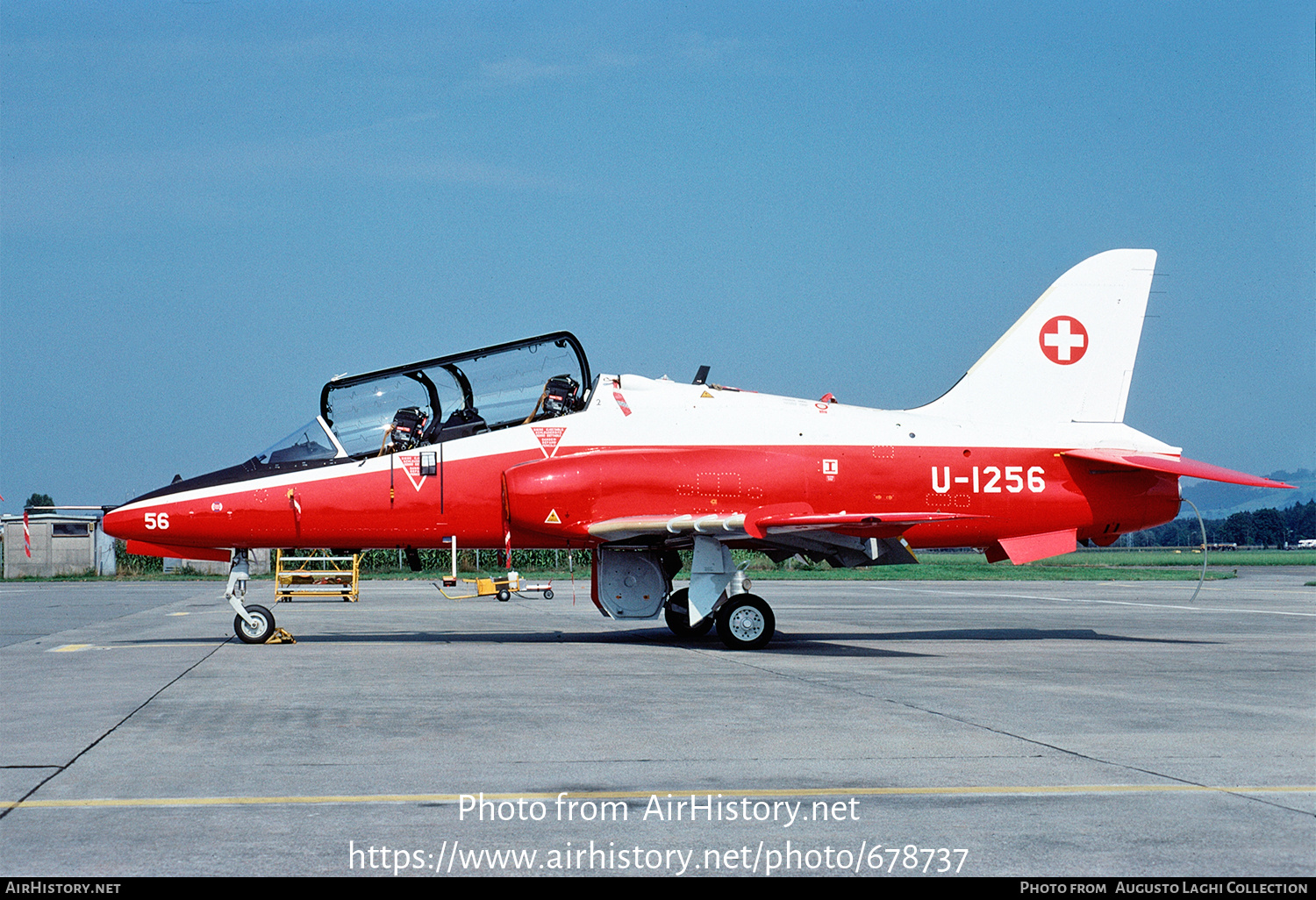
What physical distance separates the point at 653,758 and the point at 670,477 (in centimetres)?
796

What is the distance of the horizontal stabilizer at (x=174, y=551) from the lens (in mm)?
14773

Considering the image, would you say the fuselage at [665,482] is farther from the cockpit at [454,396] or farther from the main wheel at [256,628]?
the main wheel at [256,628]

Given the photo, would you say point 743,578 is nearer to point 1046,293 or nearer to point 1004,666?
point 1004,666

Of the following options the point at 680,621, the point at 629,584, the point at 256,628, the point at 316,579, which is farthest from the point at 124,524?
the point at 316,579

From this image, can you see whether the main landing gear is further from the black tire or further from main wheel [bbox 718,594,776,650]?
the black tire

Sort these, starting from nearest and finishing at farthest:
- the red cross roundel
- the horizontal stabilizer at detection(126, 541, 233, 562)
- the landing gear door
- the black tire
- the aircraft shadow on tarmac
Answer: the horizontal stabilizer at detection(126, 541, 233, 562) → the aircraft shadow on tarmac → the landing gear door → the black tire → the red cross roundel

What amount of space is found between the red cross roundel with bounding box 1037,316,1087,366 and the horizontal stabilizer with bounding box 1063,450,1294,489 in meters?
1.54

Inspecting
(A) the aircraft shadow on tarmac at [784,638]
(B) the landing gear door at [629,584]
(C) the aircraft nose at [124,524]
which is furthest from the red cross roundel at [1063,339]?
(C) the aircraft nose at [124,524]

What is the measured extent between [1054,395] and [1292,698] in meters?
7.28

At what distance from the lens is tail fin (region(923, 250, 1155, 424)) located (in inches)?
657

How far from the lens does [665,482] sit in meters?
14.9

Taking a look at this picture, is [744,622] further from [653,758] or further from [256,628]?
[653,758]

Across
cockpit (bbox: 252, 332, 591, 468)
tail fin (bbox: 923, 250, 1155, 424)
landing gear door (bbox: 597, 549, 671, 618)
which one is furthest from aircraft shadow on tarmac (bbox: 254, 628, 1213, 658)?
tail fin (bbox: 923, 250, 1155, 424)

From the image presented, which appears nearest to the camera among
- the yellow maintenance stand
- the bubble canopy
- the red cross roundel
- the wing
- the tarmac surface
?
the tarmac surface
